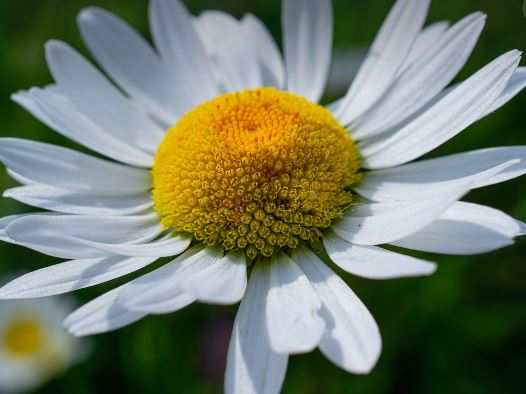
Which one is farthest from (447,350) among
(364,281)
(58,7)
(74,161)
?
(58,7)

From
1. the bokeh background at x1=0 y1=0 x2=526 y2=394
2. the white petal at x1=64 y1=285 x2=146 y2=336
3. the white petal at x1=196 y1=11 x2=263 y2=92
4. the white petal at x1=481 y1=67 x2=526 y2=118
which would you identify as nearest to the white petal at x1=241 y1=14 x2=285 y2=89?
the white petal at x1=196 y1=11 x2=263 y2=92

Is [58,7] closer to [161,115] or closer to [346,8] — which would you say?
[346,8]

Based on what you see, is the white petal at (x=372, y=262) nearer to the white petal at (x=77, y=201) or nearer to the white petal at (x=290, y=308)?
the white petal at (x=290, y=308)

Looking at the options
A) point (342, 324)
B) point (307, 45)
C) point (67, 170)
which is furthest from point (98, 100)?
point (342, 324)

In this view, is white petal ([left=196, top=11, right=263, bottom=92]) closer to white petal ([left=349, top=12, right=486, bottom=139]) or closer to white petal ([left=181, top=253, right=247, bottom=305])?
white petal ([left=349, top=12, right=486, bottom=139])

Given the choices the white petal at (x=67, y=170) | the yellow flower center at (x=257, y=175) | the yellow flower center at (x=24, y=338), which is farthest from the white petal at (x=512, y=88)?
the yellow flower center at (x=24, y=338)

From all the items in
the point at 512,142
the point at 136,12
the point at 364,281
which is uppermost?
the point at 136,12

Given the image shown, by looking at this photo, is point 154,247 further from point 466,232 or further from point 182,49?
point 182,49
